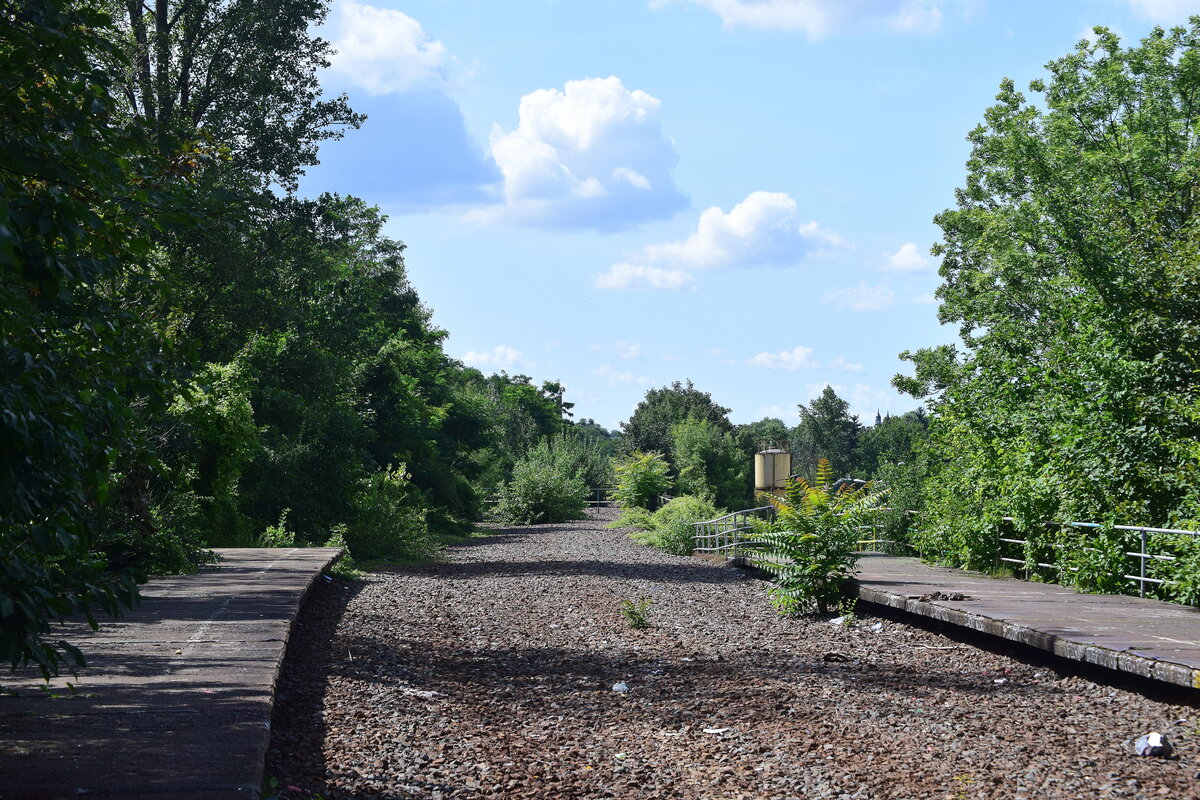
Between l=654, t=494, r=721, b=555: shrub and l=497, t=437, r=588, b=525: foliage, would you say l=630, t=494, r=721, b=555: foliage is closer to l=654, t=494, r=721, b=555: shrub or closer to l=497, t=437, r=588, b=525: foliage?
l=654, t=494, r=721, b=555: shrub

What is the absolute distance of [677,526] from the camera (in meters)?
27.3

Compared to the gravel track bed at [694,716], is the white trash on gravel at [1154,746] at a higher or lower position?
higher

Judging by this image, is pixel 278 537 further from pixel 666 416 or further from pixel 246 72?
pixel 666 416

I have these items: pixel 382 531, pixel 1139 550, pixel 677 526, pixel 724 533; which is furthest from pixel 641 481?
pixel 1139 550

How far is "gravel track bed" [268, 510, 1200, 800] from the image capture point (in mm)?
5379

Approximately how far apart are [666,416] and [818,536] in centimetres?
5487

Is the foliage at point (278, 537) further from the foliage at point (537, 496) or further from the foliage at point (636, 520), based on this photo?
the foliage at point (537, 496)

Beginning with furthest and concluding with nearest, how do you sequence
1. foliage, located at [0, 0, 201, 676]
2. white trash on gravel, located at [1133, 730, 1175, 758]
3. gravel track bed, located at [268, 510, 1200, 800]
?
white trash on gravel, located at [1133, 730, 1175, 758]
gravel track bed, located at [268, 510, 1200, 800]
foliage, located at [0, 0, 201, 676]

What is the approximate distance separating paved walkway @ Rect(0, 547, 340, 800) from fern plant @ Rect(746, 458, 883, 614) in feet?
19.0

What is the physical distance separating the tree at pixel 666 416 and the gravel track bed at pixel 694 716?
4908 centimetres

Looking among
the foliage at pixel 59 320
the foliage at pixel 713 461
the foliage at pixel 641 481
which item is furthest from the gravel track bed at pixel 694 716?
the foliage at pixel 713 461

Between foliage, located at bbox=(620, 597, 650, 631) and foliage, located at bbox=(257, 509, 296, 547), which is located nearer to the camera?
foliage, located at bbox=(620, 597, 650, 631)

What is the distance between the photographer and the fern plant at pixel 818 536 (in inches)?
472

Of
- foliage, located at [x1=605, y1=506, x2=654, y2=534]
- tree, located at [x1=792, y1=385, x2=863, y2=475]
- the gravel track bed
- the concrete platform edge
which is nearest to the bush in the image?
the gravel track bed
